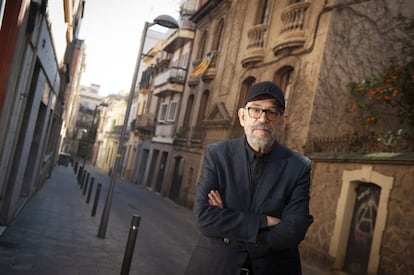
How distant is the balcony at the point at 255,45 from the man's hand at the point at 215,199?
13091mm

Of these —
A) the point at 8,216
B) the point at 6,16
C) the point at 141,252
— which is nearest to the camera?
the point at 6,16

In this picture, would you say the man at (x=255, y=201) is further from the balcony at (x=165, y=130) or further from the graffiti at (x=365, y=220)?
the balcony at (x=165, y=130)

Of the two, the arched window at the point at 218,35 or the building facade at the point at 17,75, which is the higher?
the arched window at the point at 218,35

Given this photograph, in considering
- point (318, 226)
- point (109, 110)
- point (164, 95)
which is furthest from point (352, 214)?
point (109, 110)

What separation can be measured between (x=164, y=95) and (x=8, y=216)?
21.8m

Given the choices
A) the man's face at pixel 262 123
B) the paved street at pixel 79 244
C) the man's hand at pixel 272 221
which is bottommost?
the paved street at pixel 79 244

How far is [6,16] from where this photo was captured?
14.3 ft

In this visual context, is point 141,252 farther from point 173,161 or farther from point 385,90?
point 173,161

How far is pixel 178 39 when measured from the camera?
26.5 metres

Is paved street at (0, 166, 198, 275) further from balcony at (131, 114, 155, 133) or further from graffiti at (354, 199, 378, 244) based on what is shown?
balcony at (131, 114, 155, 133)

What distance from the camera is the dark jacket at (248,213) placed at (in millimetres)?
2246

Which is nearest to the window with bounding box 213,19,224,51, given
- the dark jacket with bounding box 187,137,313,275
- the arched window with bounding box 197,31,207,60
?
the arched window with bounding box 197,31,207,60

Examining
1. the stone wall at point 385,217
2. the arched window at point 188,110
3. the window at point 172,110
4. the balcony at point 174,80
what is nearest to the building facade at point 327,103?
the stone wall at point 385,217

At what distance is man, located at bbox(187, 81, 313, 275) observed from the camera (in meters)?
2.25
